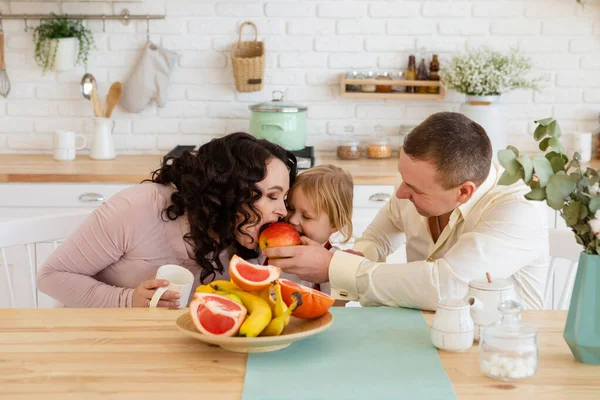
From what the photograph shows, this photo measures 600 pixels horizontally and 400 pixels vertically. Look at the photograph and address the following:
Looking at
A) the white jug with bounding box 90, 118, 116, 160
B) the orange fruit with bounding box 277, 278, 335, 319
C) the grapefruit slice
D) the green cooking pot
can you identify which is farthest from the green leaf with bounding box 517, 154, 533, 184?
the white jug with bounding box 90, 118, 116, 160

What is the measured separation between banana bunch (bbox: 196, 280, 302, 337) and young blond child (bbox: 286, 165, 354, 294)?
0.78m

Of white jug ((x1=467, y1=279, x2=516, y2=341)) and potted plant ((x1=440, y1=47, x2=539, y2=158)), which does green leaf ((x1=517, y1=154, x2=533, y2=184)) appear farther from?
potted plant ((x1=440, y1=47, x2=539, y2=158))

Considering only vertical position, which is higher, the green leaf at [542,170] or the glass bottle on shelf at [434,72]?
the glass bottle on shelf at [434,72]

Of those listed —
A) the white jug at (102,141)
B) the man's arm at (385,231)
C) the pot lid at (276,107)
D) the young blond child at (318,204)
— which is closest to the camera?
the young blond child at (318,204)

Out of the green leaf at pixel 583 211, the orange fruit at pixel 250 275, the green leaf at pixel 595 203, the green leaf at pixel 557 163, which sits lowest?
the orange fruit at pixel 250 275

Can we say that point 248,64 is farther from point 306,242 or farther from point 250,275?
point 250,275

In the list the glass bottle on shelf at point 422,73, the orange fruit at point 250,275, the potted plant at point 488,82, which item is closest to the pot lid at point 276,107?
the glass bottle on shelf at point 422,73

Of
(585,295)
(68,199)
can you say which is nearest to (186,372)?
(585,295)

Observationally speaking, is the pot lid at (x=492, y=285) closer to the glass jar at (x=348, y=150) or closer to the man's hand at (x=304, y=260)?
the man's hand at (x=304, y=260)

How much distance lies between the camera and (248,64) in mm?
4000

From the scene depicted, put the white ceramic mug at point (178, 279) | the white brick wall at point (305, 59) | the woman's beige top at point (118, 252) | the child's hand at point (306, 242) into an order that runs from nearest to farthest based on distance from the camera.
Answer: the white ceramic mug at point (178, 279)
the woman's beige top at point (118, 252)
the child's hand at point (306, 242)
the white brick wall at point (305, 59)

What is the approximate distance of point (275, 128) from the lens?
3.88 meters

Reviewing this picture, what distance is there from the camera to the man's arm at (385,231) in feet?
8.33

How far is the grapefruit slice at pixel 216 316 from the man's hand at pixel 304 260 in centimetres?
54
